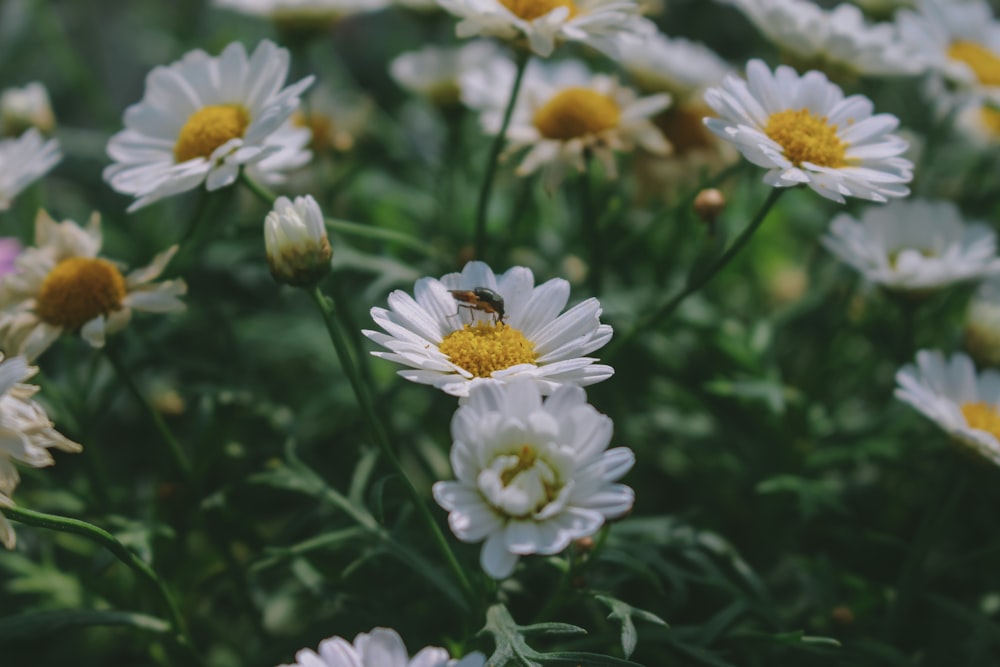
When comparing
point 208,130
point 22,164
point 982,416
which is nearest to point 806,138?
point 982,416

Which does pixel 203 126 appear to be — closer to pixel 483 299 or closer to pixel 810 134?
pixel 483 299

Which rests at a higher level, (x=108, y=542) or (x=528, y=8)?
(x=528, y=8)

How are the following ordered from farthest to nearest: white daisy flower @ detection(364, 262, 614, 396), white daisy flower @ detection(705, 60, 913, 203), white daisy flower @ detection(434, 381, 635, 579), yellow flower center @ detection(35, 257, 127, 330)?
yellow flower center @ detection(35, 257, 127, 330) → white daisy flower @ detection(705, 60, 913, 203) → white daisy flower @ detection(364, 262, 614, 396) → white daisy flower @ detection(434, 381, 635, 579)

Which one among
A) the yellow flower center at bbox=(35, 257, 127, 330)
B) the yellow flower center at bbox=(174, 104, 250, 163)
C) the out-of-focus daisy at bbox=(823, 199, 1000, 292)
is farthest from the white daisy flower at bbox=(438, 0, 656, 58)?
the yellow flower center at bbox=(35, 257, 127, 330)

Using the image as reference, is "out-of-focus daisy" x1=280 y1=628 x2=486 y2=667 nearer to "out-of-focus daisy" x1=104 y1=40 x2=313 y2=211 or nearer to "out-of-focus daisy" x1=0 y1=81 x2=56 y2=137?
"out-of-focus daisy" x1=104 y1=40 x2=313 y2=211

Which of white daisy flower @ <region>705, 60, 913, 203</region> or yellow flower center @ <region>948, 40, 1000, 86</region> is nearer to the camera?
white daisy flower @ <region>705, 60, 913, 203</region>

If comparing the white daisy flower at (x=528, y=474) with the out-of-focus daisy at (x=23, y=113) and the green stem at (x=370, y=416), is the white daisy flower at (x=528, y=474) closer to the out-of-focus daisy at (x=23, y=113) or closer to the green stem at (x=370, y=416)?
the green stem at (x=370, y=416)
